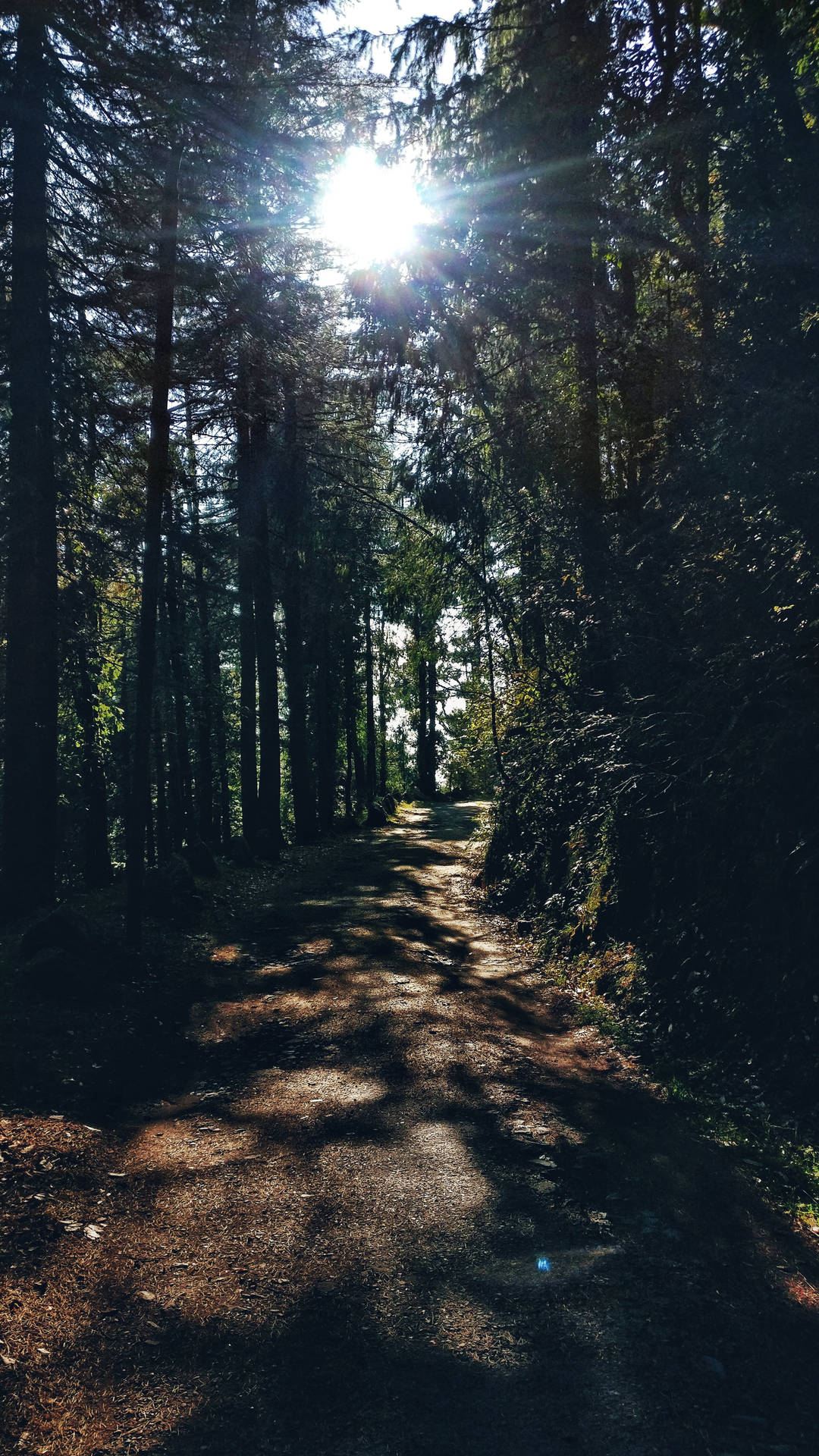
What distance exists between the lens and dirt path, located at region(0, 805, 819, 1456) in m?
3.11

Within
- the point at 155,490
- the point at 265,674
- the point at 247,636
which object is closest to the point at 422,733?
the point at 265,674

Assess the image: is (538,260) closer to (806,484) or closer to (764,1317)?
(806,484)

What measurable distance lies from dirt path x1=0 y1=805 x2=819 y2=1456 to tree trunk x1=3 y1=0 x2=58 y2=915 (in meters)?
5.18

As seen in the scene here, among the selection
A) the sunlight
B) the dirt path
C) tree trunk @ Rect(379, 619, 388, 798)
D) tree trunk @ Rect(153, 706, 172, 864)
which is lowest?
the dirt path

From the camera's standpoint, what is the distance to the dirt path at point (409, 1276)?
3105 millimetres

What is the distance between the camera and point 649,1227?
4.44 metres

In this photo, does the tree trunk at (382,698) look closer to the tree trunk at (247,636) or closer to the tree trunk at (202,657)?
the tree trunk at (202,657)

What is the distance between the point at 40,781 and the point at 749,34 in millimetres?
11034

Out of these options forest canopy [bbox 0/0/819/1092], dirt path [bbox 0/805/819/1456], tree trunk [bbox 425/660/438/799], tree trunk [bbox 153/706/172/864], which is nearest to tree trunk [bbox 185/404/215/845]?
forest canopy [bbox 0/0/819/1092]

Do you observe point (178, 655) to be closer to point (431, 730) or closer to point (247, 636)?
point (247, 636)

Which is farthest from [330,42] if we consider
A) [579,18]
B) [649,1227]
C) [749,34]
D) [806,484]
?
[649,1227]

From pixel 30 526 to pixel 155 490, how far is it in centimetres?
186

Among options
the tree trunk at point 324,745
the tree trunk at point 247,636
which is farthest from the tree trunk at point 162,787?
the tree trunk at point 324,745

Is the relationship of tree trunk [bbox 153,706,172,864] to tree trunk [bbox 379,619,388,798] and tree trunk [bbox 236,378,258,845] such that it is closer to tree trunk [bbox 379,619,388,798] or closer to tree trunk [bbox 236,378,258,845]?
tree trunk [bbox 236,378,258,845]
